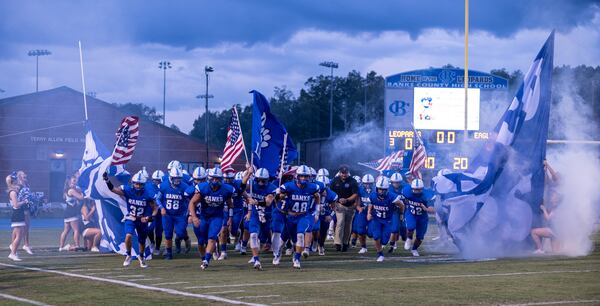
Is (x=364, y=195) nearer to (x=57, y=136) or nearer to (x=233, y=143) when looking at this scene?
(x=233, y=143)

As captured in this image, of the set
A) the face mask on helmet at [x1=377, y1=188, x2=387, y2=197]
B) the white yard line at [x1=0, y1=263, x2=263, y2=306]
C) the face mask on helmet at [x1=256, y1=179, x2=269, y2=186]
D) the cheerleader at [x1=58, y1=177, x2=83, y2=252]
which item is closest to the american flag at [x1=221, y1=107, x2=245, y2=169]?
the face mask on helmet at [x1=256, y1=179, x2=269, y2=186]

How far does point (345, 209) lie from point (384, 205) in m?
1.81

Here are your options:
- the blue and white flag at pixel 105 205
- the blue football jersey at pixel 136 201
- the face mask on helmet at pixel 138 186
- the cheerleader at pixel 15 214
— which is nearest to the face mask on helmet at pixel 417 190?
the blue and white flag at pixel 105 205

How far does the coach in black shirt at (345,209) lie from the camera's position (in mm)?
21156

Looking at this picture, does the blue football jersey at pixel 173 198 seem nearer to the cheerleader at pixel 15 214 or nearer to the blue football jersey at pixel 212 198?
the blue football jersey at pixel 212 198

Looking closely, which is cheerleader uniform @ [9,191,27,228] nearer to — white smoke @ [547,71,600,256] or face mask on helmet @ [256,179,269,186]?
face mask on helmet @ [256,179,269,186]

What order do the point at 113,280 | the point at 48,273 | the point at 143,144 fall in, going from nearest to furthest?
the point at 113,280 → the point at 48,273 → the point at 143,144

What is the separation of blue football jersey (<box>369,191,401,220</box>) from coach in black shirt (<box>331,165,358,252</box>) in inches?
60.2

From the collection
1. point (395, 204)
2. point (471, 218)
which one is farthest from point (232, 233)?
point (471, 218)

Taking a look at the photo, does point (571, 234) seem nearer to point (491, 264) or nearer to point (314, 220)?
point (491, 264)

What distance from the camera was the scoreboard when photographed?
118ft

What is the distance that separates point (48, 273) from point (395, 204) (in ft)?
25.2

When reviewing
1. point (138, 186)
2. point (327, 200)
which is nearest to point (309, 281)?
point (138, 186)

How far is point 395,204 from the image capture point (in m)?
19.6
